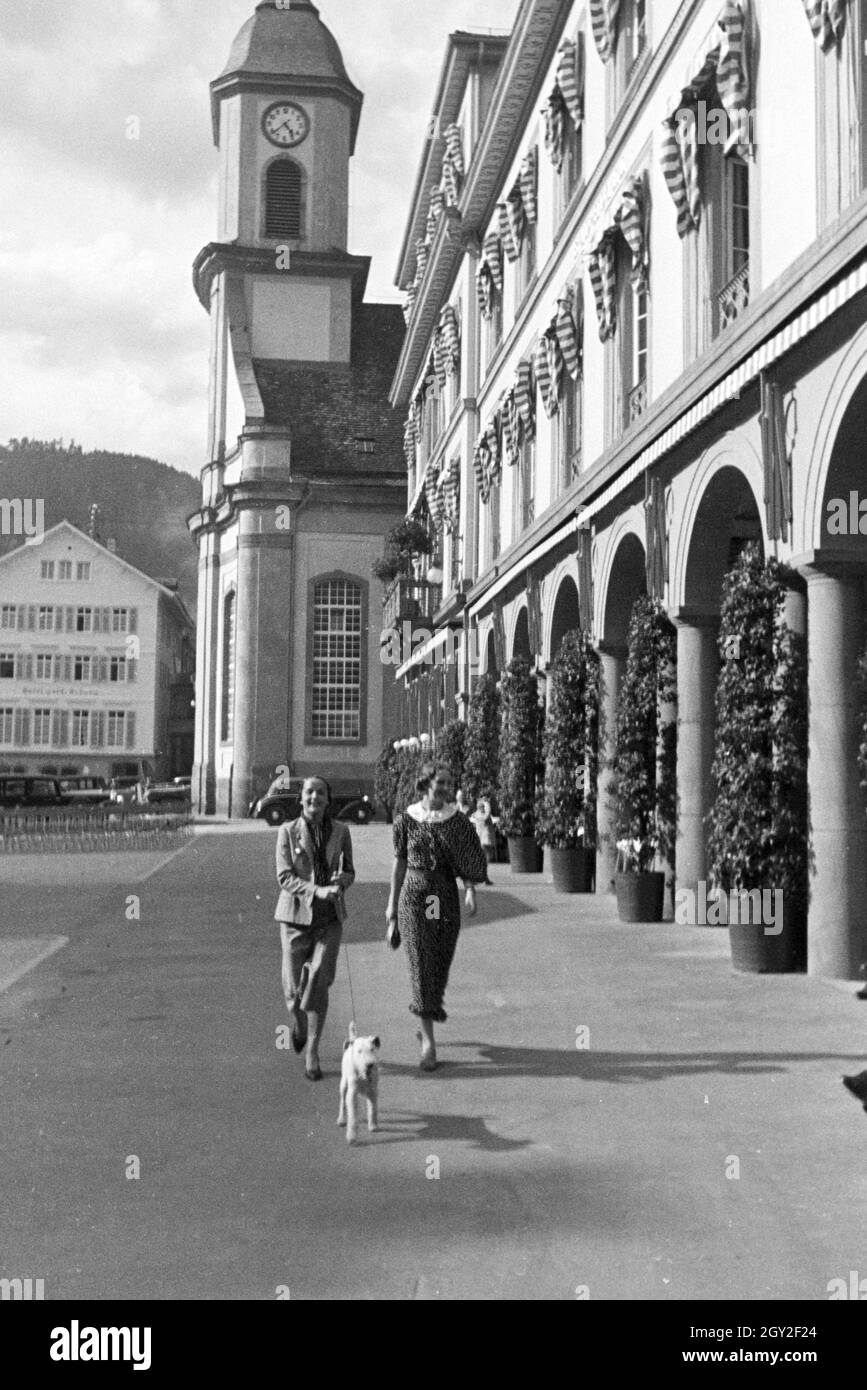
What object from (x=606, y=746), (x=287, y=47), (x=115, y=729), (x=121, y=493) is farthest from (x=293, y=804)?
(x=121, y=493)

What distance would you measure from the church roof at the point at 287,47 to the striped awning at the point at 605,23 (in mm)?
44404

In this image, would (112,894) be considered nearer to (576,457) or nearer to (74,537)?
(576,457)

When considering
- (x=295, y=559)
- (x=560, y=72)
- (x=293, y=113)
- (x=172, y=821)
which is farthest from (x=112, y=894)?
(x=293, y=113)

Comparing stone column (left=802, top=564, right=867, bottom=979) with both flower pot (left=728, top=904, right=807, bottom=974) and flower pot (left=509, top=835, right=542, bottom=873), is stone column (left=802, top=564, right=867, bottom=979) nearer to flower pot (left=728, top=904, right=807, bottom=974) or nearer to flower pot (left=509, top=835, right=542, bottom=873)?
flower pot (left=728, top=904, right=807, bottom=974)

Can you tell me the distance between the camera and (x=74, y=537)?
84.2 m

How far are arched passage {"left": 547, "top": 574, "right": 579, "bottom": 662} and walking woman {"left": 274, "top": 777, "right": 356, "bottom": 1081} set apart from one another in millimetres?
15802

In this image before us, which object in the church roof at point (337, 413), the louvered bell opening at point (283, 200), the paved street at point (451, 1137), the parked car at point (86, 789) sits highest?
the louvered bell opening at point (283, 200)

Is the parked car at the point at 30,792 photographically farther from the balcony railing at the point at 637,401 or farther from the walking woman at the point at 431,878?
the walking woman at the point at 431,878

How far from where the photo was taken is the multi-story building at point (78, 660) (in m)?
82.7

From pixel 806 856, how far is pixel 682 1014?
266cm

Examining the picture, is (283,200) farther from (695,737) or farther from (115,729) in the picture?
(695,737)

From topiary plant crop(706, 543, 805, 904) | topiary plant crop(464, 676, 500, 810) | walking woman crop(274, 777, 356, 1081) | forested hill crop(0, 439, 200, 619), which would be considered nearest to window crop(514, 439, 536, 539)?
topiary plant crop(464, 676, 500, 810)

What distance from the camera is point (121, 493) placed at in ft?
626

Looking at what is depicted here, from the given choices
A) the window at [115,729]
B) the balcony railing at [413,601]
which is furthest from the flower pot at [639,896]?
the window at [115,729]
